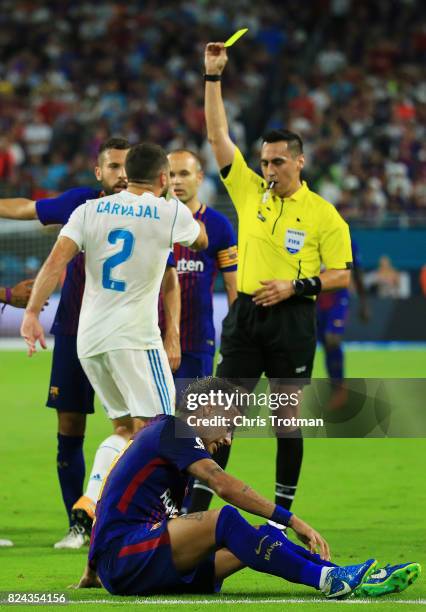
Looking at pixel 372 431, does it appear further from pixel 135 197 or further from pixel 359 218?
pixel 359 218

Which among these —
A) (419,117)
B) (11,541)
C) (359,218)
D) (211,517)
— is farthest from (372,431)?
(419,117)

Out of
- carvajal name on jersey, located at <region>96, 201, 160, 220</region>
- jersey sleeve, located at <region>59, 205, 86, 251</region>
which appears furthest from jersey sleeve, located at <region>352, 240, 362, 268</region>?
jersey sleeve, located at <region>59, 205, 86, 251</region>

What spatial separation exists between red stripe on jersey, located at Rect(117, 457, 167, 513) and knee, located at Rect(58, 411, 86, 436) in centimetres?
216

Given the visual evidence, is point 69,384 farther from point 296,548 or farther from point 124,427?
point 296,548

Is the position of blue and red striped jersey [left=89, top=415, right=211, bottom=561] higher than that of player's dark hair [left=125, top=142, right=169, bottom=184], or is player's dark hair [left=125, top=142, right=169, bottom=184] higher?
player's dark hair [left=125, top=142, right=169, bottom=184]

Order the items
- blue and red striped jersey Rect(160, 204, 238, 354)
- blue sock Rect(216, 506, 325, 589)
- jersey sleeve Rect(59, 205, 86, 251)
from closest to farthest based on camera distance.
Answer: blue sock Rect(216, 506, 325, 589), jersey sleeve Rect(59, 205, 86, 251), blue and red striped jersey Rect(160, 204, 238, 354)

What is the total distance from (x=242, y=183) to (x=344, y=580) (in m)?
3.14

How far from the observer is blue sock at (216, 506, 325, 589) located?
5.73 metres

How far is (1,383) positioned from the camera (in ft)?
56.5

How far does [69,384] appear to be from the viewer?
802 centimetres

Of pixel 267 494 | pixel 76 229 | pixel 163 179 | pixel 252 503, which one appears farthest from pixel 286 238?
pixel 252 503

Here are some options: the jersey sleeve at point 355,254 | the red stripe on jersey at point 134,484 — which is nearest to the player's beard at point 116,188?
the red stripe on jersey at point 134,484

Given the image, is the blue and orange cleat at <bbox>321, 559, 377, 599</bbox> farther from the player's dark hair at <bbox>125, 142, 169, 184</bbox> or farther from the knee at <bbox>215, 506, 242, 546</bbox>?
the player's dark hair at <bbox>125, 142, 169, 184</bbox>

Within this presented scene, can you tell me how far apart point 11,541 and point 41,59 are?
23160 millimetres
